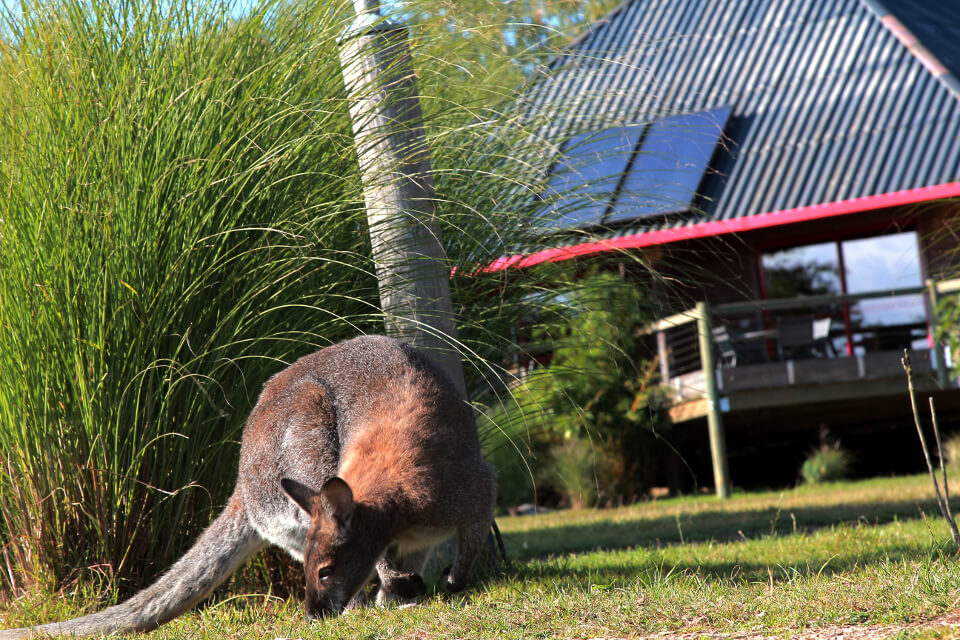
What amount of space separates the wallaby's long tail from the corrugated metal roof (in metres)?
9.87

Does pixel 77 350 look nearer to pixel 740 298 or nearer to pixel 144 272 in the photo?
pixel 144 272

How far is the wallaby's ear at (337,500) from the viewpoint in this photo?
3.42 meters

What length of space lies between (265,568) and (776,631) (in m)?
2.58

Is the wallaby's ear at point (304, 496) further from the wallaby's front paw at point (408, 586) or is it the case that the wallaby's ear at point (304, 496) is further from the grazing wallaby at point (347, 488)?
the wallaby's front paw at point (408, 586)

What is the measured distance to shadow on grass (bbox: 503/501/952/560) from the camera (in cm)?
739

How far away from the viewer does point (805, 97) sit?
15.7m

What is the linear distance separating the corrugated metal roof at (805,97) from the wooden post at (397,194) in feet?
29.0

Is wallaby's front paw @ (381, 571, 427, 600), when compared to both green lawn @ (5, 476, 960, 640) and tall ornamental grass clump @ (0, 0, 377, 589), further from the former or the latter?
tall ornamental grass clump @ (0, 0, 377, 589)

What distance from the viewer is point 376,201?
4.46 m

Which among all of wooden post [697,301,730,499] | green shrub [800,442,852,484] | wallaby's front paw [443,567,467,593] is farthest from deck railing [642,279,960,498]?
wallaby's front paw [443,567,467,593]

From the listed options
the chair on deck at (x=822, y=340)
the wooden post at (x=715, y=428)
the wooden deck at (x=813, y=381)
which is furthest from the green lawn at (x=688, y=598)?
the chair on deck at (x=822, y=340)

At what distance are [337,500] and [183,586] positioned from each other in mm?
855

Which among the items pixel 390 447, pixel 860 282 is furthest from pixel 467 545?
pixel 860 282

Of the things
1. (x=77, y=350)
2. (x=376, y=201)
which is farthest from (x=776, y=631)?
(x=77, y=350)
